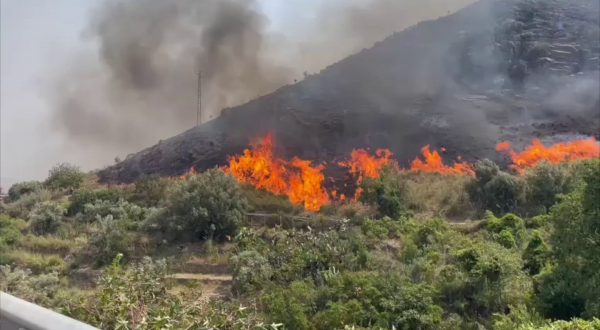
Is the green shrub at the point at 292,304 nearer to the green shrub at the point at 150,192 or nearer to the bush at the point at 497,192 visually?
the bush at the point at 497,192

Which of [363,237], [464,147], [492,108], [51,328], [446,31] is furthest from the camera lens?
[446,31]

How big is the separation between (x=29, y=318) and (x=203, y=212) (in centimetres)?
1614

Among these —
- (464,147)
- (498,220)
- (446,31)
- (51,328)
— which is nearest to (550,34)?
(446,31)

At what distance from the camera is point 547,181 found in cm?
1950

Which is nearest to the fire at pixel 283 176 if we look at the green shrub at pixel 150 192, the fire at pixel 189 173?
the fire at pixel 189 173

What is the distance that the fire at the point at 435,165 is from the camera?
1095 inches

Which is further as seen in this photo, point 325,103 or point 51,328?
point 325,103

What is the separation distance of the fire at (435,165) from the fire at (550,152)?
7.99ft

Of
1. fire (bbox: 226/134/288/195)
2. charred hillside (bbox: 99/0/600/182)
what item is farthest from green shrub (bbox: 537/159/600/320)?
charred hillside (bbox: 99/0/600/182)

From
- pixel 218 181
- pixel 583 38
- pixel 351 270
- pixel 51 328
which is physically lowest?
pixel 351 270

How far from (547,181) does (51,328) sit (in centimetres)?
2006

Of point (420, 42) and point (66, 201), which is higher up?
point (420, 42)

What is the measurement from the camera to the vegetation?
1017 centimetres

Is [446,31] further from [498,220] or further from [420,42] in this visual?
[498,220]
